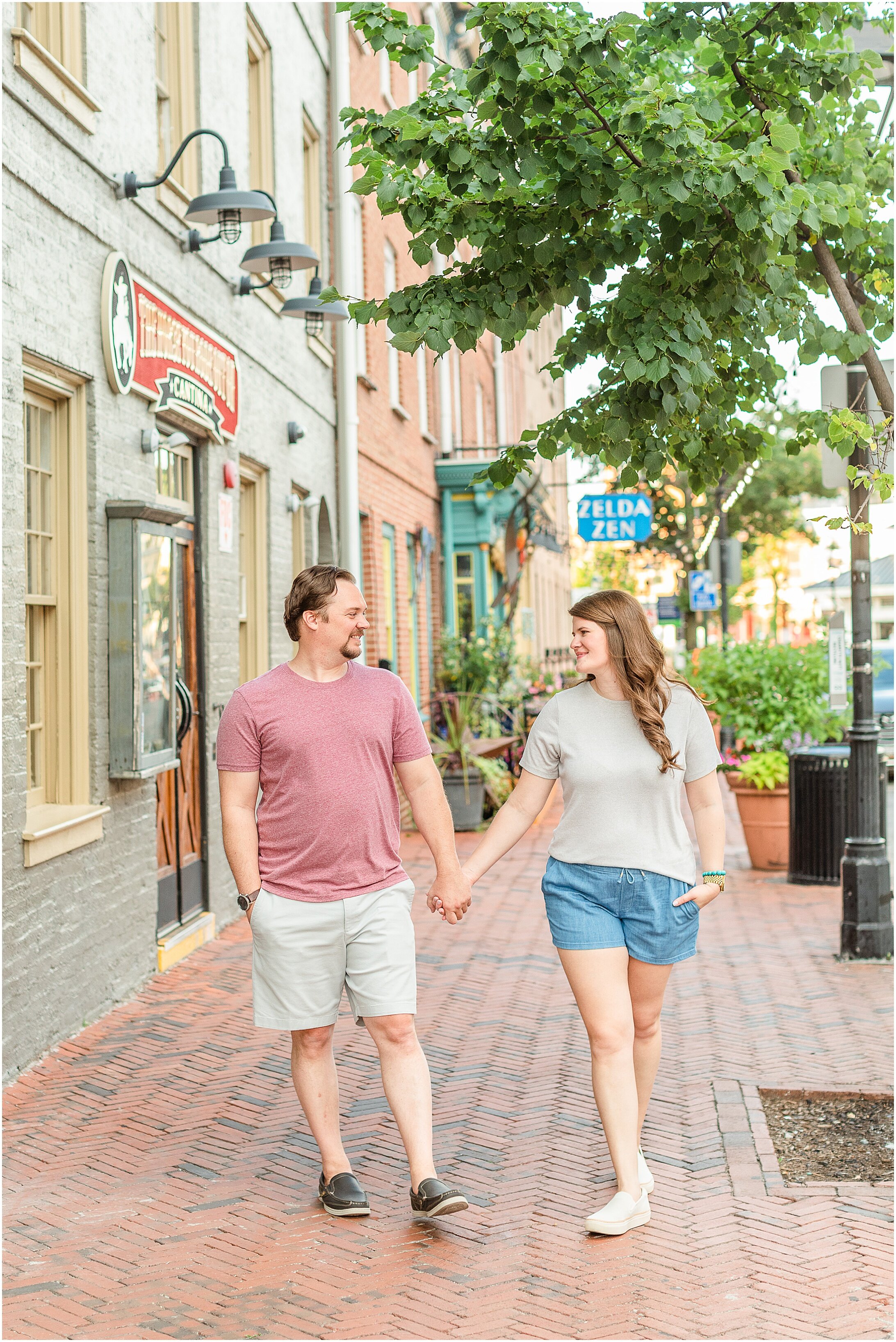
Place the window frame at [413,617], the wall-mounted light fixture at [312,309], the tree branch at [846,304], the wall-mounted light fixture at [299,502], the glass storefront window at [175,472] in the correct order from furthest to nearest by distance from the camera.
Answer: the window frame at [413,617], the wall-mounted light fixture at [299,502], the wall-mounted light fixture at [312,309], the glass storefront window at [175,472], the tree branch at [846,304]

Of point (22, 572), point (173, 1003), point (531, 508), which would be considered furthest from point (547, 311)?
point (531, 508)

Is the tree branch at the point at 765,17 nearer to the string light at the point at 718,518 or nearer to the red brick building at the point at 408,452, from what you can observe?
the red brick building at the point at 408,452

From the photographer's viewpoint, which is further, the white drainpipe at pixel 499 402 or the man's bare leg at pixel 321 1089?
the white drainpipe at pixel 499 402

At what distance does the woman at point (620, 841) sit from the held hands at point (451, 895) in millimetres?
41

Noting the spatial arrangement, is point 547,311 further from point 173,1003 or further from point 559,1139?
point 173,1003

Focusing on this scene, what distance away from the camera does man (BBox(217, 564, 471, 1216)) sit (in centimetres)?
435

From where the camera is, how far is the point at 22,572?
6.19m

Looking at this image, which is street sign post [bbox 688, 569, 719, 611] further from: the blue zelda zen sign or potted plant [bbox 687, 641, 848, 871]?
potted plant [bbox 687, 641, 848, 871]

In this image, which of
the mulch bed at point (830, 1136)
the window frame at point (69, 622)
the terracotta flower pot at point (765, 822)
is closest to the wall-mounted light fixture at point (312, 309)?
the window frame at point (69, 622)

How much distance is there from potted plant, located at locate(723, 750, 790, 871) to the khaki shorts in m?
7.07

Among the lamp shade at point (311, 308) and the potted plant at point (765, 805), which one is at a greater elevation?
the lamp shade at point (311, 308)

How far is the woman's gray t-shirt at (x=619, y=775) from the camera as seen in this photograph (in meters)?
4.38

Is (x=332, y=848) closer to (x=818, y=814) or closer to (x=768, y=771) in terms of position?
(x=818, y=814)

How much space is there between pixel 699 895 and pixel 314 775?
4.00 feet
